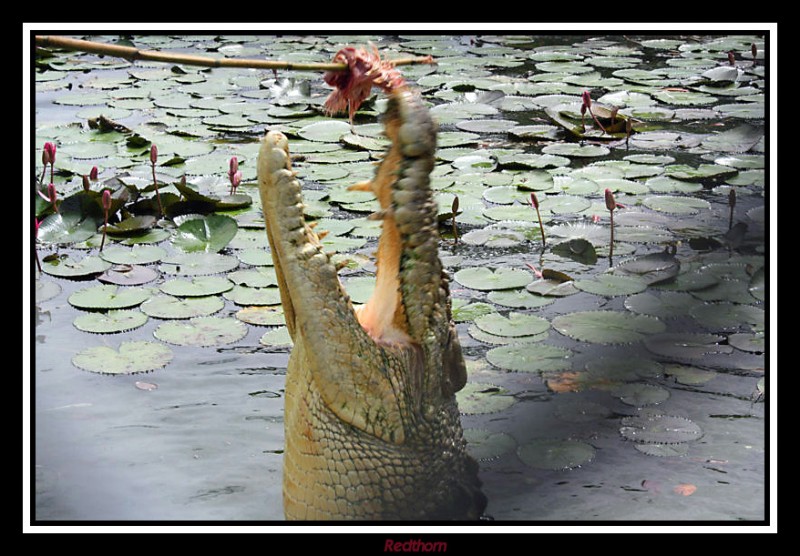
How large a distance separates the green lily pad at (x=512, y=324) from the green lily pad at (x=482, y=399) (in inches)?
14.9

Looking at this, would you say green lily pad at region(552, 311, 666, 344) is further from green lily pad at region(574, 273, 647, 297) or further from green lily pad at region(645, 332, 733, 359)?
green lily pad at region(574, 273, 647, 297)

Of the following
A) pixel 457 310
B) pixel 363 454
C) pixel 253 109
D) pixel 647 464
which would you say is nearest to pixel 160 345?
A: pixel 457 310

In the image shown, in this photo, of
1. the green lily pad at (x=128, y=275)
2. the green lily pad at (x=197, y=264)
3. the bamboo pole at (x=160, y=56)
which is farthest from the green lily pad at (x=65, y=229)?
Result: the bamboo pole at (x=160, y=56)

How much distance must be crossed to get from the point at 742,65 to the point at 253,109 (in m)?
3.52

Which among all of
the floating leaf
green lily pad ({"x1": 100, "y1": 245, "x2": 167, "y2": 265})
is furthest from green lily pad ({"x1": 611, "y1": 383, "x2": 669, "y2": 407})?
green lily pad ({"x1": 100, "y1": 245, "x2": 167, "y2": 265})

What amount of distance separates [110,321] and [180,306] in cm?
29

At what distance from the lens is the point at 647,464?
11.9 ft

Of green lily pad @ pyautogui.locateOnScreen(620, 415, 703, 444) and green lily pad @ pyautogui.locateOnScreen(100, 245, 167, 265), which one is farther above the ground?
green lily pad @ pyautogui.locateOnScreen(100, 245, 167, 265)

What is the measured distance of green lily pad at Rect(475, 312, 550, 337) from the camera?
439cm

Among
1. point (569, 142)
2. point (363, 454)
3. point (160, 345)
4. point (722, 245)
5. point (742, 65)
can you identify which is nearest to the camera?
point (363, 454)

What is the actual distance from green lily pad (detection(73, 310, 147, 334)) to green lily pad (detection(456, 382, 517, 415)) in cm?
135

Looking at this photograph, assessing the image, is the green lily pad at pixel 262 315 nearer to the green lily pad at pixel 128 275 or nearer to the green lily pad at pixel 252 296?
the green lily pad at pixel 252 296

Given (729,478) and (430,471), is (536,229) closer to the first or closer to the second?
(729,478)

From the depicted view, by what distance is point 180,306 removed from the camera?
15.0ft
